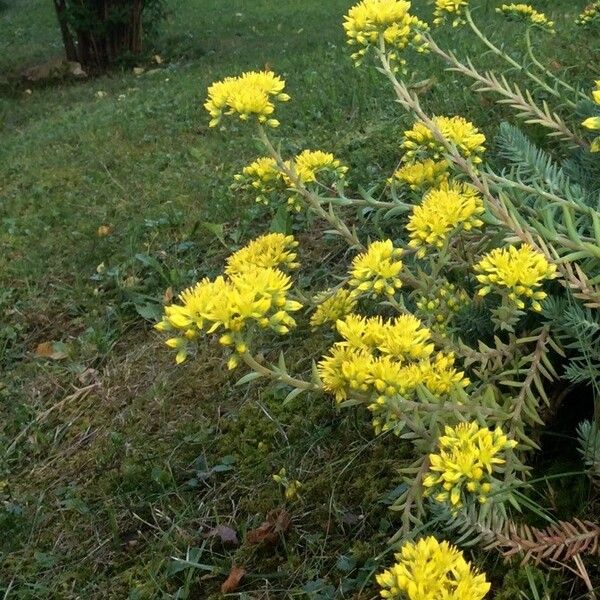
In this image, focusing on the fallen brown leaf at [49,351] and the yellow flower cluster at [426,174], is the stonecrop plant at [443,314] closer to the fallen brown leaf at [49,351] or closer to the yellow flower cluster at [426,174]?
the yellow flower cluster at [426,174]

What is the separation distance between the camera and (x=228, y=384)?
2.69 metres

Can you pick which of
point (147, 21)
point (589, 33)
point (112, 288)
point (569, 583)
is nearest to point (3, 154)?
point (112, 288)

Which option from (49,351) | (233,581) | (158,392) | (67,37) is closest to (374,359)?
(233,581)

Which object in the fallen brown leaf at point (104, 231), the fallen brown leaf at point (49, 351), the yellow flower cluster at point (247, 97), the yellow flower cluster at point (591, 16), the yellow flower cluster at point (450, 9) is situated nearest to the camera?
the yellow flower cluster at point (247, 97)

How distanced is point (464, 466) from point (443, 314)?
0.60m

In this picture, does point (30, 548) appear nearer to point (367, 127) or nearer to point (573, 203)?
point (573, 203)

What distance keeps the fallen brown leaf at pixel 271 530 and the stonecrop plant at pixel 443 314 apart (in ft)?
0.30

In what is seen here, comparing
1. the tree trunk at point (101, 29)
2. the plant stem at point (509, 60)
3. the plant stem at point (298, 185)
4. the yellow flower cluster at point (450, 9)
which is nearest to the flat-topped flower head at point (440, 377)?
the plant stem at point (298, 185)

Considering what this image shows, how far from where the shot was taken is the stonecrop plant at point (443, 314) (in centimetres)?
134

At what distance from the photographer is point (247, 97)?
1746mm

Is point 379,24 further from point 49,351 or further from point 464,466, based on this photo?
point 49,351

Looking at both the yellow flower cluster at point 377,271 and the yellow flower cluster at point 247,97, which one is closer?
→ the yellow flower cluster at point 377,271

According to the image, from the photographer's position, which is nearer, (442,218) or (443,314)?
(442,218)

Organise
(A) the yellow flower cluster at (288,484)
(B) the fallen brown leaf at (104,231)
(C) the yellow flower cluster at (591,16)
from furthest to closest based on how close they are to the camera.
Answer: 1. (B) the fallen brown leaf at (104,231)
2. (C) the yellow flower cluster at (591,16)
3. (A) the yellow flower cluster at (288,484)
